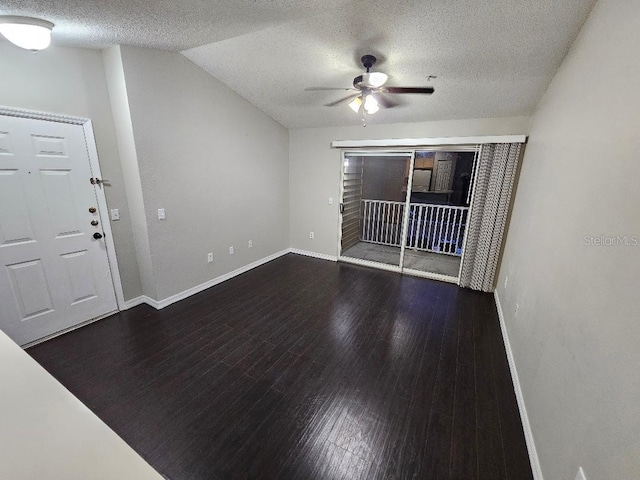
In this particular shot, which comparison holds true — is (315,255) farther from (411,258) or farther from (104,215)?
(104,215)

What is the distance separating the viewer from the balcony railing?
5.02m

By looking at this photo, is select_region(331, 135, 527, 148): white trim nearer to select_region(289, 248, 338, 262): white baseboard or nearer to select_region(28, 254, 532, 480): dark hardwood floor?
select_region(289, 248, 338, 262): white baseboard

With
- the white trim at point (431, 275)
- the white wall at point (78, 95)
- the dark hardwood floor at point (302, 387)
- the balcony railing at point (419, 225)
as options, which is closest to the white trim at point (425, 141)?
the balcony railing at point (419, 225)

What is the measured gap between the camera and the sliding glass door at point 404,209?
4.78 metres

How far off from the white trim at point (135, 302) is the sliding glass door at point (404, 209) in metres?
3.08

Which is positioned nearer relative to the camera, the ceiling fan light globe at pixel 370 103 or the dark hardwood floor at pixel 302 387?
the dark hardwood floor at pixel 302 387

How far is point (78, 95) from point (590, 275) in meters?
3.95

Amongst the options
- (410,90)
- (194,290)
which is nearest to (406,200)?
(410,90)

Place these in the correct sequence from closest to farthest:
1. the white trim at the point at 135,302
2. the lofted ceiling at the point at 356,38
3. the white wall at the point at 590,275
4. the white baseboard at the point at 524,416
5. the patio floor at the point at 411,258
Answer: the white wall at the point at 590,275, the white baseboard at the point at 524,416, the lofted ceiling at the point at 356,38, the white trim at the point at 135,302, the patio floor at the point at 411,258

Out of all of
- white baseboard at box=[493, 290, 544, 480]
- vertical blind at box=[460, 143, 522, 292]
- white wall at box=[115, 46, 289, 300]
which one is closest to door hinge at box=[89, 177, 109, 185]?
white wall at box=[115, 46, 289, 300]

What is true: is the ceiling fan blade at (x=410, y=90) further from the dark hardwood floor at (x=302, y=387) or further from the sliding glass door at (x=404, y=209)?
the dark hardwood floor at (x=302, y=387)

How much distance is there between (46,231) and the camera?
2.32 meters

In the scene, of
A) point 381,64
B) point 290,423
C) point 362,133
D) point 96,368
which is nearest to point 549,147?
point 381,64

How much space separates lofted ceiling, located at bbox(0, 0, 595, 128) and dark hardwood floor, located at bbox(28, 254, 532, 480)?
251 cm
